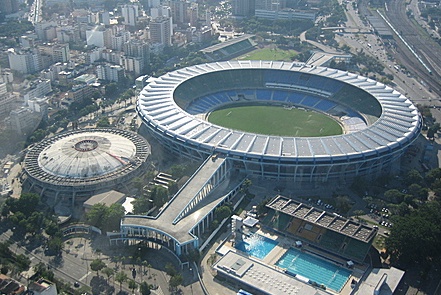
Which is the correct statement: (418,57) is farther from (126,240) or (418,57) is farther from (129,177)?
(126,240)

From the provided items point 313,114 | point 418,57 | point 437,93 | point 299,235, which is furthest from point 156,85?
point 418,57

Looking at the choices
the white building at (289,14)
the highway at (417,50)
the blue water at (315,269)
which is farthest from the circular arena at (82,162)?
the white building at (289,14)

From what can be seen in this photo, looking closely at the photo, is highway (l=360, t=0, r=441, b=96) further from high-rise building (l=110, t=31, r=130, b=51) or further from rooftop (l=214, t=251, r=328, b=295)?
high-rise building (l=110, t=31, r=130, b=51)

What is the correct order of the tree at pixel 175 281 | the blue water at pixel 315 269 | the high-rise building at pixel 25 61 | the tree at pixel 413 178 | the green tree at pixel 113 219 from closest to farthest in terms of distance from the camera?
the tree at pixel 175 281 < the blue water at pixel 315 269 < the green tree at pixel 113 219 < the tree at pixel 413 178 < the high-rise building at pixel 25 61

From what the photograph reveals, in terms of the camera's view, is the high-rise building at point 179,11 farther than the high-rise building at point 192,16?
No

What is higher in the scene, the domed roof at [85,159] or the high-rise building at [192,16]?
the high-rise building at [192,16]

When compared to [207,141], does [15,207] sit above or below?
below

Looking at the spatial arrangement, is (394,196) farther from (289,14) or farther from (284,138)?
(289,14)

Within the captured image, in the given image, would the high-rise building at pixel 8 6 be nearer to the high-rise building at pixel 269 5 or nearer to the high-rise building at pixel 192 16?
the high-rise building at pixel 192 16
